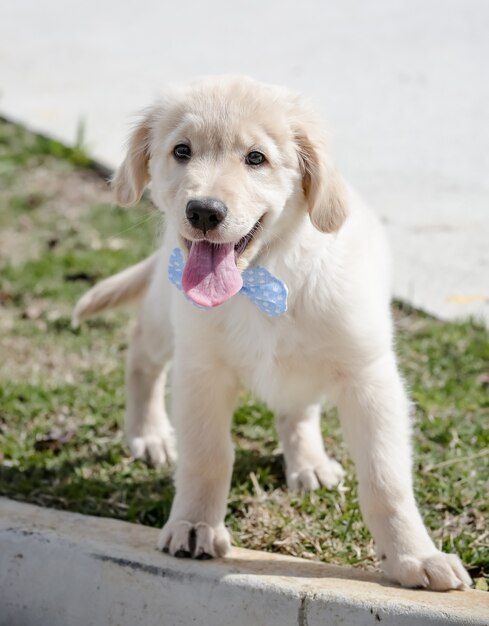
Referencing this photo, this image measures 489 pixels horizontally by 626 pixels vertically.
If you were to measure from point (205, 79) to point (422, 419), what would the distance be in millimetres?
1554

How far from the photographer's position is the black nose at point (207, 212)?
2.69 meters

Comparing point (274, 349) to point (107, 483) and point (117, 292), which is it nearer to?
point (107, 483)

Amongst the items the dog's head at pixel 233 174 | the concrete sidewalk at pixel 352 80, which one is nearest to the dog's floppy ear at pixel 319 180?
→ the dog's head at pixel 233 174

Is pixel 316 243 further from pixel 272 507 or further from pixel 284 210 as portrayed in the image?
pixel 272 507

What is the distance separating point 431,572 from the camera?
9.22 feet

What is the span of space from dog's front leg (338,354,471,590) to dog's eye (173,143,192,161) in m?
0.75

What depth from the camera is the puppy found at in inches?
111

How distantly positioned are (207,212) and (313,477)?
1232mm

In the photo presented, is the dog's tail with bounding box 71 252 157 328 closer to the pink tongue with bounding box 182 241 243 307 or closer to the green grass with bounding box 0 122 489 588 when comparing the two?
the green grass with bounding box 0 122 489 588

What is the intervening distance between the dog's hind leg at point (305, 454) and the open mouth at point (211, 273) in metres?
0.91

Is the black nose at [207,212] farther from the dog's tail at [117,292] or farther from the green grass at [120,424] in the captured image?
the dog's tail at [117,292]

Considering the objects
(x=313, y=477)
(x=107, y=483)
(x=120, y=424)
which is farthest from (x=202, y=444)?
(x=120, y=424)

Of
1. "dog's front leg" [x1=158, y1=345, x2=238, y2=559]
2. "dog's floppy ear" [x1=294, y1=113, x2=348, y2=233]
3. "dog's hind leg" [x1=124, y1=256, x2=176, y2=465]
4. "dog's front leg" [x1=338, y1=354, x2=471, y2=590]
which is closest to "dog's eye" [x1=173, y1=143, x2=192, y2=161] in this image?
"dog's floppy ear" [x1=294, y1=113, x2=348, y2=233]

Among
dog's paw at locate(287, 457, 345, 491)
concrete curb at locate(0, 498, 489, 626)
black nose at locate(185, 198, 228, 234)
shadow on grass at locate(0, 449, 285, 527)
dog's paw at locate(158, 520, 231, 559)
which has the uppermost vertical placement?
black nose at locate(185, 198, 228, 234)
